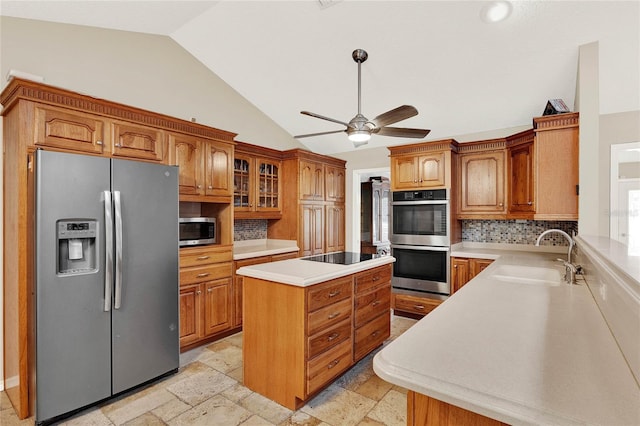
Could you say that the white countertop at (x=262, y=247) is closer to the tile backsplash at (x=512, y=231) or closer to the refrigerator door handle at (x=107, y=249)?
the refrigerator door handle at (x=107, y=249)

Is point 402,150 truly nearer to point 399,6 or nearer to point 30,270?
point 399,6

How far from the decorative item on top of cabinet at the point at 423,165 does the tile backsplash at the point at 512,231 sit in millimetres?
848

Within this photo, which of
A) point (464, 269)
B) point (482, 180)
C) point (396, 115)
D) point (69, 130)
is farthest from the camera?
point (482, 180)

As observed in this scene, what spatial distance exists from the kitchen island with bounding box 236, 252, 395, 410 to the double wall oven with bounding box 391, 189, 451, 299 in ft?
5.23

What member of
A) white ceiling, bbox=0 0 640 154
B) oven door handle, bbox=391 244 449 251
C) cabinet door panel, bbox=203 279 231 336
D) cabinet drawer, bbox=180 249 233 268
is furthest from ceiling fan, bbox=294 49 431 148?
cabinet door panel, bbox=203 279 231 336

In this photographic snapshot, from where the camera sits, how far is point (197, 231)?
337cm

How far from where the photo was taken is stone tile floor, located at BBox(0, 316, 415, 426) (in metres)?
2.05

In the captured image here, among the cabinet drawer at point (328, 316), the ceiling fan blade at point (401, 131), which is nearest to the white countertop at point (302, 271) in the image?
the cabinet drawer at point (328, 316)

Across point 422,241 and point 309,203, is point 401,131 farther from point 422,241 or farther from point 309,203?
point 309,203

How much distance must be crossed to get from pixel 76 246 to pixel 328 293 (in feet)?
5.79

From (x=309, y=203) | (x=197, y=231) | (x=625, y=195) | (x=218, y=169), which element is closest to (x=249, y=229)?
(x=309, y=203)

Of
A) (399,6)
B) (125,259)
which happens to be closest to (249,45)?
(399,6)

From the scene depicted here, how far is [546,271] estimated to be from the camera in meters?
2.47

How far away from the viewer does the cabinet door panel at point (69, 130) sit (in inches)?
85.9
